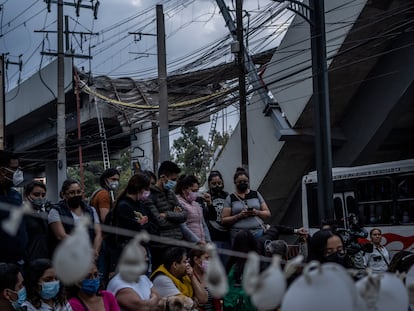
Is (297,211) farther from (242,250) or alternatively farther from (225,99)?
(242,250)

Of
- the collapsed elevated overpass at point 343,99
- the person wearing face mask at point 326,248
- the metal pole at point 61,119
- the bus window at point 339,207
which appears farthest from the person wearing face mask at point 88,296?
the metal pole at point 61,119

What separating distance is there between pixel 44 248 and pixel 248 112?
12824mm

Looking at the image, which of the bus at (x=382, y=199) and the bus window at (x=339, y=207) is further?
the bus window at (x=339, y=207)

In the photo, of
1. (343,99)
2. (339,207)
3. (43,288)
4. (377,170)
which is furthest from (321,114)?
(43,288)

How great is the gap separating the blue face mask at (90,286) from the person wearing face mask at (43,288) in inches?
8.0

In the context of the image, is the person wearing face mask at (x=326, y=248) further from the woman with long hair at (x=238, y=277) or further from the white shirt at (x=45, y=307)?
the white shirt at (x=45, y=307)

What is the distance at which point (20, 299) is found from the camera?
14.9ft

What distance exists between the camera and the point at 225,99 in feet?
61.8

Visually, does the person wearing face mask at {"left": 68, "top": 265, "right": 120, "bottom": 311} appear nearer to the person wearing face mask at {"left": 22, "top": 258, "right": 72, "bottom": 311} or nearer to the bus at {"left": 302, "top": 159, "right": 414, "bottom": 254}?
the person wearing face mask at {"left": 22, "top": 258, "right": 72, "bottom": 311}

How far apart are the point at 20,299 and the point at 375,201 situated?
9.80 meters

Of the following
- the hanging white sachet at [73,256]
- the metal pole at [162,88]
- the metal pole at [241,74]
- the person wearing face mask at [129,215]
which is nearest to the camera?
the hanging white sachet at [73,256]

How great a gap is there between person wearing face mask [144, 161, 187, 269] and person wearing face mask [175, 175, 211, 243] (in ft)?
0.55

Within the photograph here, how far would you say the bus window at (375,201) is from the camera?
1278cm

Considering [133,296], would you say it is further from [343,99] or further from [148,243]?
[343,99]
